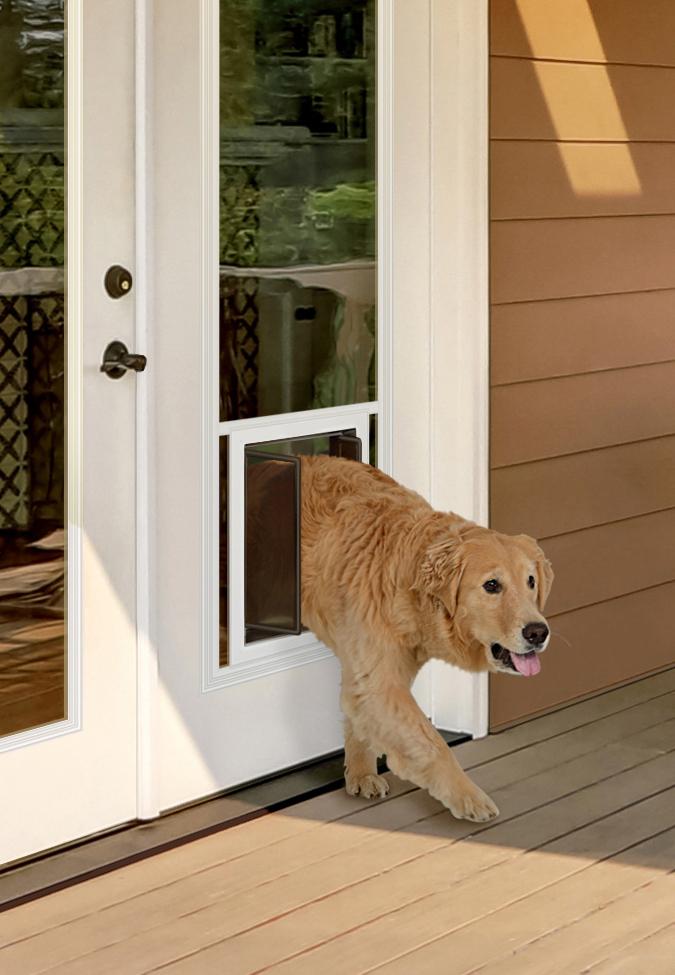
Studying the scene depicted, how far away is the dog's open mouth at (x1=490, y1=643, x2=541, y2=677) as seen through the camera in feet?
9.96

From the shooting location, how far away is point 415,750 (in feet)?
10.1

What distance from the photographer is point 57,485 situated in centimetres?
288

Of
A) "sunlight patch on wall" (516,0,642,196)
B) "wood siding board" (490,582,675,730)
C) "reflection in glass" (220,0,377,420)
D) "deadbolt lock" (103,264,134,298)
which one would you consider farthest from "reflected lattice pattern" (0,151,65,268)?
"wood siding board" (490,582,675,730)

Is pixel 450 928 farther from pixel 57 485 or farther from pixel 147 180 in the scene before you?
pixel 147 180

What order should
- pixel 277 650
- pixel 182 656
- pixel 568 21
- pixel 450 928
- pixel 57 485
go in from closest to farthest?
pixel 450 928 < pixel 57 485 < pixel 182 656 < pixel 277 650 < pixel 568 21

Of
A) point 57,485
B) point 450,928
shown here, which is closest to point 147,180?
point 57,485

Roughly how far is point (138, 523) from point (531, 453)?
3.79 ft

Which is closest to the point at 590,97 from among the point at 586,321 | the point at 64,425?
the point at 586,321

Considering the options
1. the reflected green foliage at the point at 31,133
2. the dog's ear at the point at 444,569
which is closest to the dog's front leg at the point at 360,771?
the dog's ear at the point at 444,569

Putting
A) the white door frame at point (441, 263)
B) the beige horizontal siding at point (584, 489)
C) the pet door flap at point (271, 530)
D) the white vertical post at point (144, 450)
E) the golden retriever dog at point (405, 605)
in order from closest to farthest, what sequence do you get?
the white vertical post at point (144, 450)
the golden retriever dog at point (405, 605)
the pet door flap at point (271, 530)
the white door frame at point (441, 263)
the beige horizontal siding at point (584, 489)

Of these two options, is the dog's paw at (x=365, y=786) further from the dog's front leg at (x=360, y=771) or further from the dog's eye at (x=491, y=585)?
the dog's eye at (x=491, y=585)

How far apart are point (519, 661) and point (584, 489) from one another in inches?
40.6

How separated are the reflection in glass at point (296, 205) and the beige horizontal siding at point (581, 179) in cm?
35

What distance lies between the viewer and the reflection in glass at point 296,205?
125 inches
